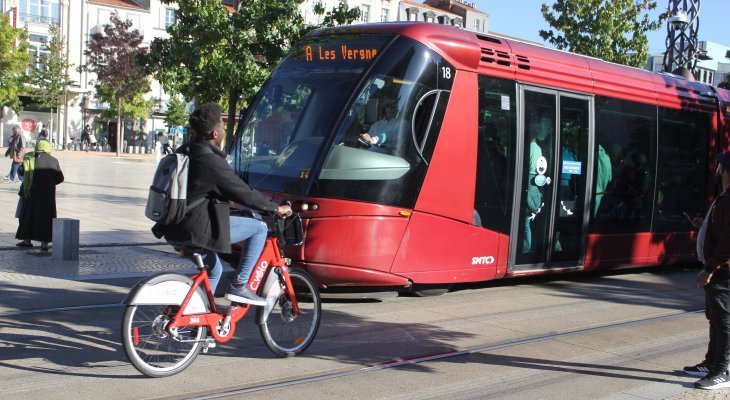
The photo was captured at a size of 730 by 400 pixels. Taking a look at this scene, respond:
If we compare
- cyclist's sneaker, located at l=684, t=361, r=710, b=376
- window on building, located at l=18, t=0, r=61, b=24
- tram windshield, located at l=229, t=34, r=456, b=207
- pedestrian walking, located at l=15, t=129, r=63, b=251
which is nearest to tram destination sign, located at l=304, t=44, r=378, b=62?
tram windshield, located at l=229, t=34, r=456, b=207

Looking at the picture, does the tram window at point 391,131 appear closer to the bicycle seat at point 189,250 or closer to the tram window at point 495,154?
the tram window at point 495,154

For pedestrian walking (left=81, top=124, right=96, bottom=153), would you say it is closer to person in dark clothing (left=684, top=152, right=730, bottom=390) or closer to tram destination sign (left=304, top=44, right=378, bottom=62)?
tram destination sign (left=304, top=44, right=378, bottom=62)

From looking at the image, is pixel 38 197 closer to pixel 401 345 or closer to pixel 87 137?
pixel 401 345

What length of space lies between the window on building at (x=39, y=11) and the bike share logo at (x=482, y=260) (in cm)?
5643

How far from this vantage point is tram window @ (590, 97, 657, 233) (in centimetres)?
1061

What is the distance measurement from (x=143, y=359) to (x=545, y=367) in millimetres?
3056

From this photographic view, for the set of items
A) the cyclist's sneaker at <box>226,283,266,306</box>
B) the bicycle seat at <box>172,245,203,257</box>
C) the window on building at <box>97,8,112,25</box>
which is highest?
the window on building at <box>97,8,112,25</box>

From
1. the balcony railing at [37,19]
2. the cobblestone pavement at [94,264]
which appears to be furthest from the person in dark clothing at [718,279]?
the balcony railing at [37,19]

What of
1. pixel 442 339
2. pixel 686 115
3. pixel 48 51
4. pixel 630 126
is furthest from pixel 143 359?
pixel 48 51

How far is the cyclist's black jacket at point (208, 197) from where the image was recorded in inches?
210

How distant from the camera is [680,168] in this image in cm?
1203

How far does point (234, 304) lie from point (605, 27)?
21.4 m

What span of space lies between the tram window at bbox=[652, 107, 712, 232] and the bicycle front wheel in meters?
7.09

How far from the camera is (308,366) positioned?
5.97 meters
